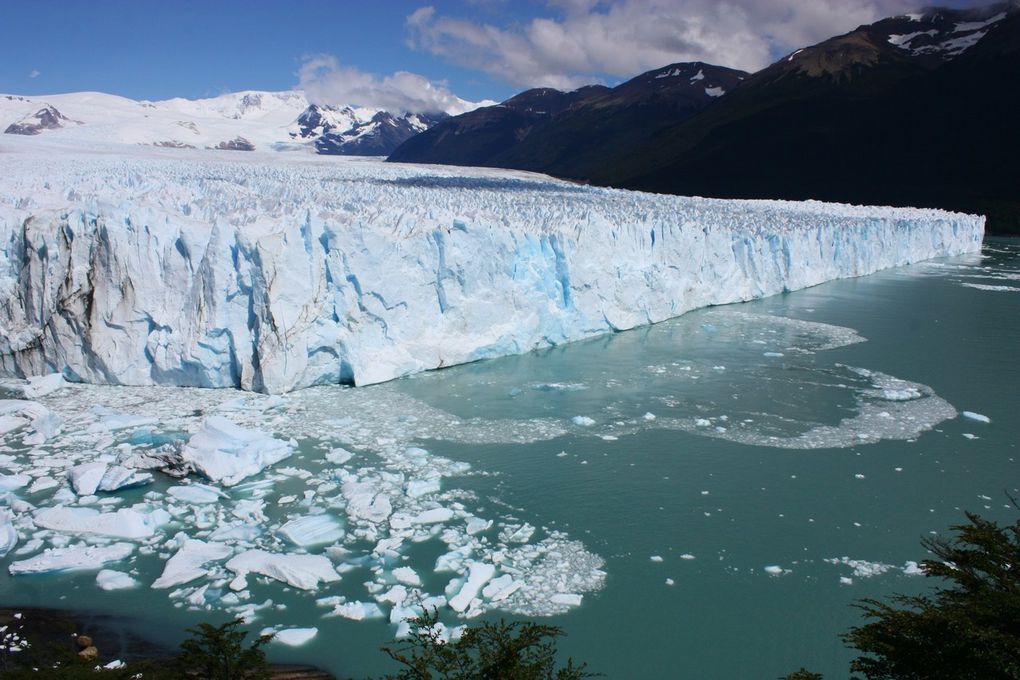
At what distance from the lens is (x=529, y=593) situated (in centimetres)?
409

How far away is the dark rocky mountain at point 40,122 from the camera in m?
77.8

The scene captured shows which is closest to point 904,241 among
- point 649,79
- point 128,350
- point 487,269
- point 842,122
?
point 487,269

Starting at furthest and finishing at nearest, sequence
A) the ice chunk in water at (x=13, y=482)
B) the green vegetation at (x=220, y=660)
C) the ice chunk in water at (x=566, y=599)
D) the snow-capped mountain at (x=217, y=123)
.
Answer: the snow-capped mountain at (x=217, y=123), the ice chunk in water at (x=13, y=482), the ice chunk in water at (x=566, y=599), the green vegetation at (x=220, y=660)

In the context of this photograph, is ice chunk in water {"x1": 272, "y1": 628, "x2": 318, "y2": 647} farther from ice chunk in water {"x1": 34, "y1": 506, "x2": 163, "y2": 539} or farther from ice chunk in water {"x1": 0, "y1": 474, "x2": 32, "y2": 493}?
ice chunk in water {"x1": 0, "y1": 474, "x2": 32, "y2": 493}

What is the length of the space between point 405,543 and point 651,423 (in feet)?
10.1

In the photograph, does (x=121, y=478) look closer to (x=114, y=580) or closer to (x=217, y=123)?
(x=114, y=580)

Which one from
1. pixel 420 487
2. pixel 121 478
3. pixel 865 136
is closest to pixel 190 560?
pixel 121 478

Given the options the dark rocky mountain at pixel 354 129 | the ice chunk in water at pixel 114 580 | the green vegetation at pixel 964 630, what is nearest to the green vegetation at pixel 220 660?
the ice chunk in water at pixel 114 580

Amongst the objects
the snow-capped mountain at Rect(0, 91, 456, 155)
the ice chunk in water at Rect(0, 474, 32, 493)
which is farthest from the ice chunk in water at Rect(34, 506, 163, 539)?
the snow-capped mountain at Rect(0, 91, 456, 155)

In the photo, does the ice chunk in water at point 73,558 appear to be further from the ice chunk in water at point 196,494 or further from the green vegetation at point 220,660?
the green vegetation at point 220,660

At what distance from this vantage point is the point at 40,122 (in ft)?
267

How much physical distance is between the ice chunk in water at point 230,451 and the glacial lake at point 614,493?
0.50ft

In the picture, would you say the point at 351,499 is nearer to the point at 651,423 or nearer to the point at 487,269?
the point at 651,423

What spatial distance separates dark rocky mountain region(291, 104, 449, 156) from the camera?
116 meters
